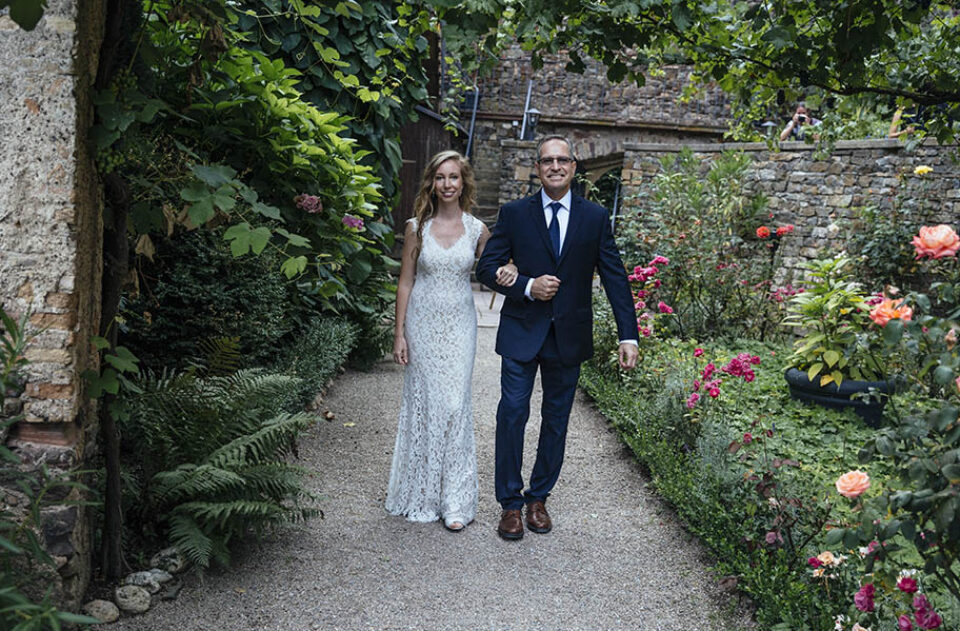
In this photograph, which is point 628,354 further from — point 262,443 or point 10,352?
point 10,352

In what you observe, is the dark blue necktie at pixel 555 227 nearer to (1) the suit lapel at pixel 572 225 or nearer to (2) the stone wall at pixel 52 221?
(1) the suit lapel at pixel 572 225

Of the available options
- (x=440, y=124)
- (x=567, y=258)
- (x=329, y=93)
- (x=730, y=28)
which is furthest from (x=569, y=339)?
(x=440, y=124)

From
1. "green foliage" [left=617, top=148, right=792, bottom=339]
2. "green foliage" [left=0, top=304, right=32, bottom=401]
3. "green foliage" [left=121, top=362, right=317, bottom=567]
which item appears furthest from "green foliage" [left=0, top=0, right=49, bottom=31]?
"green foliage" [left=617, top=148, right=792, bottom=339]

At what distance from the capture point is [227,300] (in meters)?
4.51

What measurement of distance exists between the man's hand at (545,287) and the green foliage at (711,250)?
4.25m

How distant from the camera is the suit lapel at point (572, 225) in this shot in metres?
3.68

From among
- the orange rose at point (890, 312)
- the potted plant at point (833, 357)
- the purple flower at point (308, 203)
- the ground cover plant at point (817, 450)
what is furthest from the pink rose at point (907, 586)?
the potted plant at point (833, 357)

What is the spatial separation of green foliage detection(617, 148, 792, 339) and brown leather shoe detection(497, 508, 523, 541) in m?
4.19

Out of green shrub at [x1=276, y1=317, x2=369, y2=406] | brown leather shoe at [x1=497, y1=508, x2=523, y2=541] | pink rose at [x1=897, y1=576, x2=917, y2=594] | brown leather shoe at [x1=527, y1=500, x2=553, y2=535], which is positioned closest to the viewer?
pink rose at [x1=897, y1=576, x2=917, y2=594]

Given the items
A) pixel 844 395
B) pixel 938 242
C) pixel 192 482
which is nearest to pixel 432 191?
pixel 192 482

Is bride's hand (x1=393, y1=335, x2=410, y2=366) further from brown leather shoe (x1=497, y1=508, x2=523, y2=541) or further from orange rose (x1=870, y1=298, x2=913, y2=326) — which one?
orange rose (x1=870, y1=298, x2=913, y2=326)

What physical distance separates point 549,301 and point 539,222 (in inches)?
15.6

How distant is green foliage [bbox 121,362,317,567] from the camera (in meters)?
2.98

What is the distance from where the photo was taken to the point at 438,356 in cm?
391
